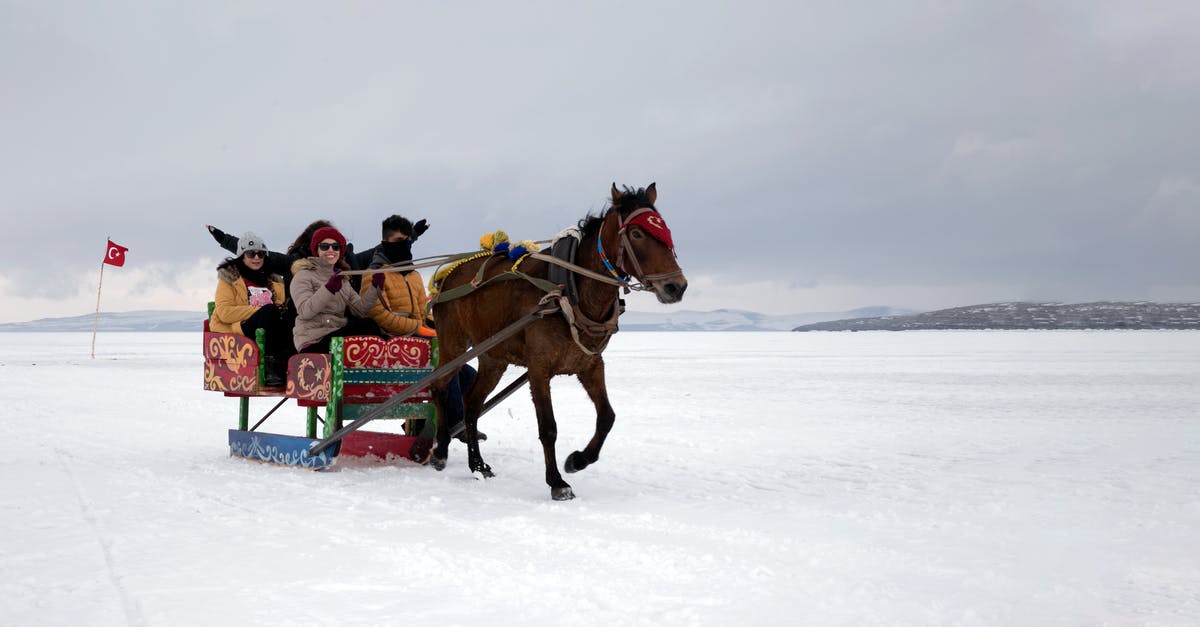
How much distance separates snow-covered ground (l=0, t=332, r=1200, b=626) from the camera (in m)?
→ 3.37

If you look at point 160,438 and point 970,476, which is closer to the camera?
point 970,476

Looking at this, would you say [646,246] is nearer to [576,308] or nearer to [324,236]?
[576,308]

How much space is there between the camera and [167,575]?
12.3 feet

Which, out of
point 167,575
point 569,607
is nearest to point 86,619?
point 167,575

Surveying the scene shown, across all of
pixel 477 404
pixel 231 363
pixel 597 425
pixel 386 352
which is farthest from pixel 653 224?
pixel 231 363

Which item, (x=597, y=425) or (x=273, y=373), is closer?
(x=597, y=425)

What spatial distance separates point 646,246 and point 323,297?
9.65 ft

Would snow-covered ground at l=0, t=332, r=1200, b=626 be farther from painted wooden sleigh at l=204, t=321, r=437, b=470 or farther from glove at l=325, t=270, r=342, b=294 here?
glove at l=325, t=270, r=342, b=294

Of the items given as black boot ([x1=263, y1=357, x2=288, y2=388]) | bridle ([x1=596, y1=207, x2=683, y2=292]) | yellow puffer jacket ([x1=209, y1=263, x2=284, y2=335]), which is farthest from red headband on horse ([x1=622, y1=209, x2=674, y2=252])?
yellow puffer jacket ([x1=209, y1=263, x2=284, y2=335])

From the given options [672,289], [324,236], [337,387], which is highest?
[324,236]

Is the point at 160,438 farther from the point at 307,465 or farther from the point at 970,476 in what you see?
the point at 970,476

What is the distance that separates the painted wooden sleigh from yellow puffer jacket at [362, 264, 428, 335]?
25cm

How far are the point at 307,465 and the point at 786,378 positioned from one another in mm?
13907

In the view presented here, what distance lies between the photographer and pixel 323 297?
6.91 m
